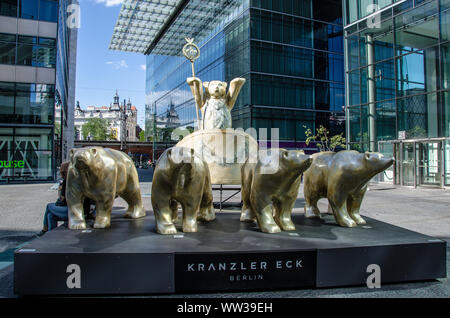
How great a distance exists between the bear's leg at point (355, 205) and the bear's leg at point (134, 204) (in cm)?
292

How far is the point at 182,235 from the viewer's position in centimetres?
350

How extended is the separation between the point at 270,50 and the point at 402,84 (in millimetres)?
12398

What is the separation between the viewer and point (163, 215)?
3648 mm

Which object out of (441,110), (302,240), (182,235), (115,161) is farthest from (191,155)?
(441,110)

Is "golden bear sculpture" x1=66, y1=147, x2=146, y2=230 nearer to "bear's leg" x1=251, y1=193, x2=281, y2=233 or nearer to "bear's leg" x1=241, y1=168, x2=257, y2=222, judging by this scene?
"bear's leg" x1=241, y1=168, x2=257, y2=222

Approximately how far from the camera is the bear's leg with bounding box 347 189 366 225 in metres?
4.28

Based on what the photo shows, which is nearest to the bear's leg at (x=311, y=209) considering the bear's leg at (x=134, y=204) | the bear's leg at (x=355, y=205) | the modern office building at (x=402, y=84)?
the bear's leg at (x=355, y=205)

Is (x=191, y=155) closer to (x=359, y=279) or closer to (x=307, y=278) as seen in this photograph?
(x=307, y=278)

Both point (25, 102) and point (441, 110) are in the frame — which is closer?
point (441, 110)

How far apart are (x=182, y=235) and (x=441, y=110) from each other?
1680 centimetres

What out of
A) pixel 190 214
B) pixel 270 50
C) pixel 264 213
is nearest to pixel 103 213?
pixel 190 214

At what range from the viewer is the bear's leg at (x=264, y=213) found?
12.0 ft

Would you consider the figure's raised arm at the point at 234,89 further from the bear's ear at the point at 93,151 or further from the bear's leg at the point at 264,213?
the bear's ear at the point at 93,151

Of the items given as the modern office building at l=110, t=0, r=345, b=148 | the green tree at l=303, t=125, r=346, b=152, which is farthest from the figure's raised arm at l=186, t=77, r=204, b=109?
the modern office building at l=110, t=0, r=345, b=148
